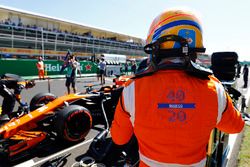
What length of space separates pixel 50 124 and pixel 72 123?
1.55 feet

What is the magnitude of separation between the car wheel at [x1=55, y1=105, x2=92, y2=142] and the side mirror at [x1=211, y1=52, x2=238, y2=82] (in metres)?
2.50

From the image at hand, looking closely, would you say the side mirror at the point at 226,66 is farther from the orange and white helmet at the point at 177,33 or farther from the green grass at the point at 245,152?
the orange and white helmet at the point at 177,33

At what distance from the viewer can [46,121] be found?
406cm

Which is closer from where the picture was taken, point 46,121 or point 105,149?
point 105,149

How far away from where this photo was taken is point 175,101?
1.04 m

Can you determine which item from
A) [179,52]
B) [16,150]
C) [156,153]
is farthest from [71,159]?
[179,52]

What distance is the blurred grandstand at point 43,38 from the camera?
25531 mm

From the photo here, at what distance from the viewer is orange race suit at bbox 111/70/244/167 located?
104cm

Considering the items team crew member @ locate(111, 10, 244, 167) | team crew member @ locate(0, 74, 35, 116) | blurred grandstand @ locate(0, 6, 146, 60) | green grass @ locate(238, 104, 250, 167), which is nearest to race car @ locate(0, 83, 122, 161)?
team crew member @ locate(0, 74, 35, 116)

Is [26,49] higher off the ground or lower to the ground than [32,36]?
lower

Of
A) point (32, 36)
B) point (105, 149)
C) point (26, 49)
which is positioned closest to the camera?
point (105, 149)

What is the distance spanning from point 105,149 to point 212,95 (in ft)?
8.06

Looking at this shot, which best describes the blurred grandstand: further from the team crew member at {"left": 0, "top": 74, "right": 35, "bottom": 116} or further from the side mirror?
the side mirror

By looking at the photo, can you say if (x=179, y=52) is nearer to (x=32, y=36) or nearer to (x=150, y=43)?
(x=150, y=43)
